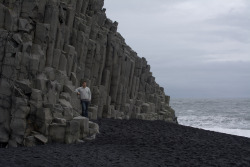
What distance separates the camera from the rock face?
38.9 ft

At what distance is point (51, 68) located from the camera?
14586 mm

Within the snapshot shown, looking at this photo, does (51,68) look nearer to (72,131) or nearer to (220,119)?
(72,131)

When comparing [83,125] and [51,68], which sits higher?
[51,68]

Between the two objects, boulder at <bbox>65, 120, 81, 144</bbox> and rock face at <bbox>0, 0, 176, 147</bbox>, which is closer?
rock face at <bbox>0, 0, 176, 147</bbox>

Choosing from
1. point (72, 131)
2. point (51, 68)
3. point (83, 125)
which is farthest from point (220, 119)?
point (72, 131)

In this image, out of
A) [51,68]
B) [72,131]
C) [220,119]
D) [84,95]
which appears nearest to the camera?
[72,131]

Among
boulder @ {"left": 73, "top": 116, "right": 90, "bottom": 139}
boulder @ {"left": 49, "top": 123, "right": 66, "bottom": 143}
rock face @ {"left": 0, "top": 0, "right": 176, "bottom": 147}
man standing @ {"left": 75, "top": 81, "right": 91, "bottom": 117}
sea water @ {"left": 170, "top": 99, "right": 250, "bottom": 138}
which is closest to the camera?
rock face @ {"left": 0, "top": 0, "right": 176, "bottom": 147}

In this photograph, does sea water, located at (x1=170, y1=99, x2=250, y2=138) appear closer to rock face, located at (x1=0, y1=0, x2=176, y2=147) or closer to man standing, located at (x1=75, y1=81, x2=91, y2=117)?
rock face, located at (x1=0, y1=0, x2=176, y2=147)

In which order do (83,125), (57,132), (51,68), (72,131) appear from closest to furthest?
(57,132), (72,131), (83,125), (51,68)

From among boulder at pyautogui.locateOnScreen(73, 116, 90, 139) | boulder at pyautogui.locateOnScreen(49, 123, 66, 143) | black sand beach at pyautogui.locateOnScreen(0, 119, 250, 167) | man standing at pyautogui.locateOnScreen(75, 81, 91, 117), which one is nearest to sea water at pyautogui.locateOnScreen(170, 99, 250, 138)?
man standing at pyautogui.locateOnScreen(75, 81, 91, 117)

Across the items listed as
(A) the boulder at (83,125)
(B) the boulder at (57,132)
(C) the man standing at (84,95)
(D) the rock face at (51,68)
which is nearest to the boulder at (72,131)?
(D) the rock face at (51,68)

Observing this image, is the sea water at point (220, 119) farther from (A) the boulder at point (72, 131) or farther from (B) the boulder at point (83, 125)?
(A) the boulder at point (72, 131)

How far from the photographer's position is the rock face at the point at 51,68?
11859 millimetres

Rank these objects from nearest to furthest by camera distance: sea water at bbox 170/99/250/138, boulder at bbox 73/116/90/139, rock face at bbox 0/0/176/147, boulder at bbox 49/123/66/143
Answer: rock face at bbox 0/0/176/147 < boulder at bbox 49/123/66/143 < boulder at bbox 73/116/90/139 < sea water at bbox 170/99/250/138
